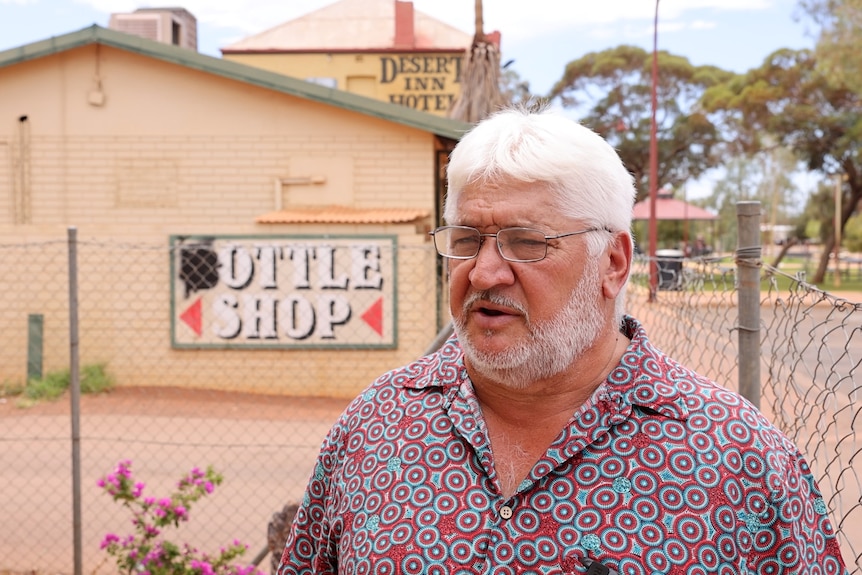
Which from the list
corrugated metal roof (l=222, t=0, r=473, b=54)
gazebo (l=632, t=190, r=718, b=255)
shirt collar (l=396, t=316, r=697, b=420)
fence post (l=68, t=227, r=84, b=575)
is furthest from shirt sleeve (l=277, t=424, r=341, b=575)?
gazebo (l=632, t=190, r=718, b=255)

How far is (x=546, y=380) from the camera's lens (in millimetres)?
1976

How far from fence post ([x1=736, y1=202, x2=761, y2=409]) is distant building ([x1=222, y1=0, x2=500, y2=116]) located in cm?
1916

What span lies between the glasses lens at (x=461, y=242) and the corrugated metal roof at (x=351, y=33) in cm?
2173

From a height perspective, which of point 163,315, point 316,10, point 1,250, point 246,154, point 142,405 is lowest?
point 142,405

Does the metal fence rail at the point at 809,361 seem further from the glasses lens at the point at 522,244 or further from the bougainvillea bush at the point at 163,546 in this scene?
the bougainvillea bush at the point at 163,546

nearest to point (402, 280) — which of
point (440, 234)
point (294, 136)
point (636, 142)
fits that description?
point (294, 136)

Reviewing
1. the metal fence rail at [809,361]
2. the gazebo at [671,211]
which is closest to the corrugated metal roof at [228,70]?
the metal fence rail at [809,361]

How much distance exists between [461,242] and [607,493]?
0.60m

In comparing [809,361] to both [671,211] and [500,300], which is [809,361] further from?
[671,211]

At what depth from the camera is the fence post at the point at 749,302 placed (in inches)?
115

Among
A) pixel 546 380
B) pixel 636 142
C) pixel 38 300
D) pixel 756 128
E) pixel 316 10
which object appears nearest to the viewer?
pixel 546 380

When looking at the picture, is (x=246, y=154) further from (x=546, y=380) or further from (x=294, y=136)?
Answer: (x=546, y=380)

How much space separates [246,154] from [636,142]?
29676 mm

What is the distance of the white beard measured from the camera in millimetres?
1938
